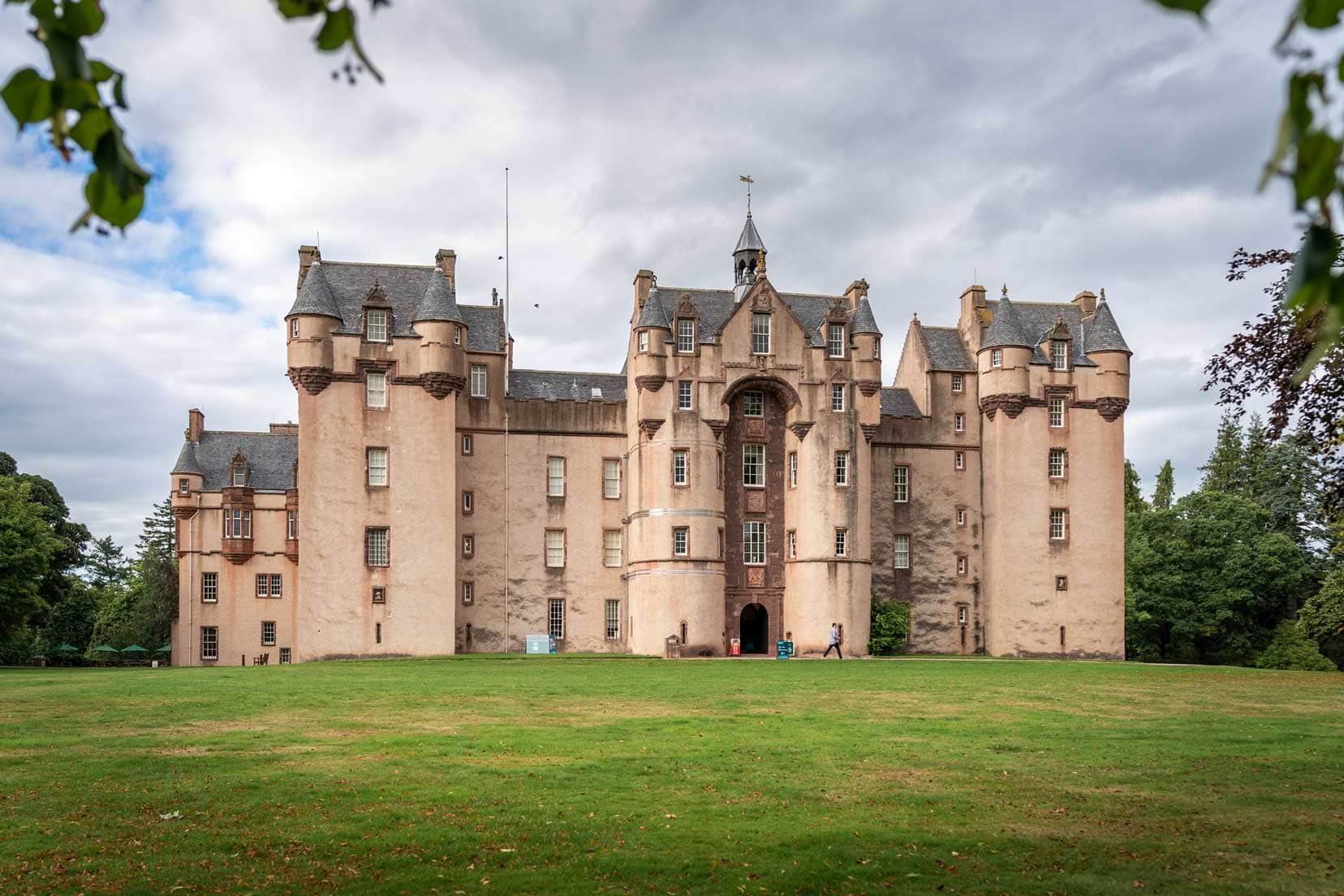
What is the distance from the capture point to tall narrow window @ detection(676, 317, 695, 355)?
2395 inches

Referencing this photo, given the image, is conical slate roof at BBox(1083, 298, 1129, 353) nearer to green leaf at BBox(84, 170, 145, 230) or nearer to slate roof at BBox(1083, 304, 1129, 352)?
slate roof at BBox(1083, 304, 1129, 352)

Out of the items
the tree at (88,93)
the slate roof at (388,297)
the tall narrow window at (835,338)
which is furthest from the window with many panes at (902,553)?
the tree at (88,93)

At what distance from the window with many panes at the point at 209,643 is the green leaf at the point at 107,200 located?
6898 centimetres

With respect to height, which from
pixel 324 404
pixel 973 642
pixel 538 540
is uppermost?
pixel 324 404

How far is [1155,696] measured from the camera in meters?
33.9

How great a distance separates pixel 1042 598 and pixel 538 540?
27295 millimetres

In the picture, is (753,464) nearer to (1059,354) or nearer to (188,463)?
(1059,354)

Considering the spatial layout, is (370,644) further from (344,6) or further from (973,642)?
(344,6)

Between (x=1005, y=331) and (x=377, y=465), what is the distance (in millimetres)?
34196

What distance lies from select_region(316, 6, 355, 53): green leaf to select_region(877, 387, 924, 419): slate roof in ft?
210

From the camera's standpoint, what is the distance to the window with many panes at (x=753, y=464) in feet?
206

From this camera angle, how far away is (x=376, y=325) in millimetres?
60125

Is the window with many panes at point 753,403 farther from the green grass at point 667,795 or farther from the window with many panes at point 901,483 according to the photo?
the green grass at point 667,795

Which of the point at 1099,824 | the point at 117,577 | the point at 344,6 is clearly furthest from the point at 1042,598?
the point at 117,577
